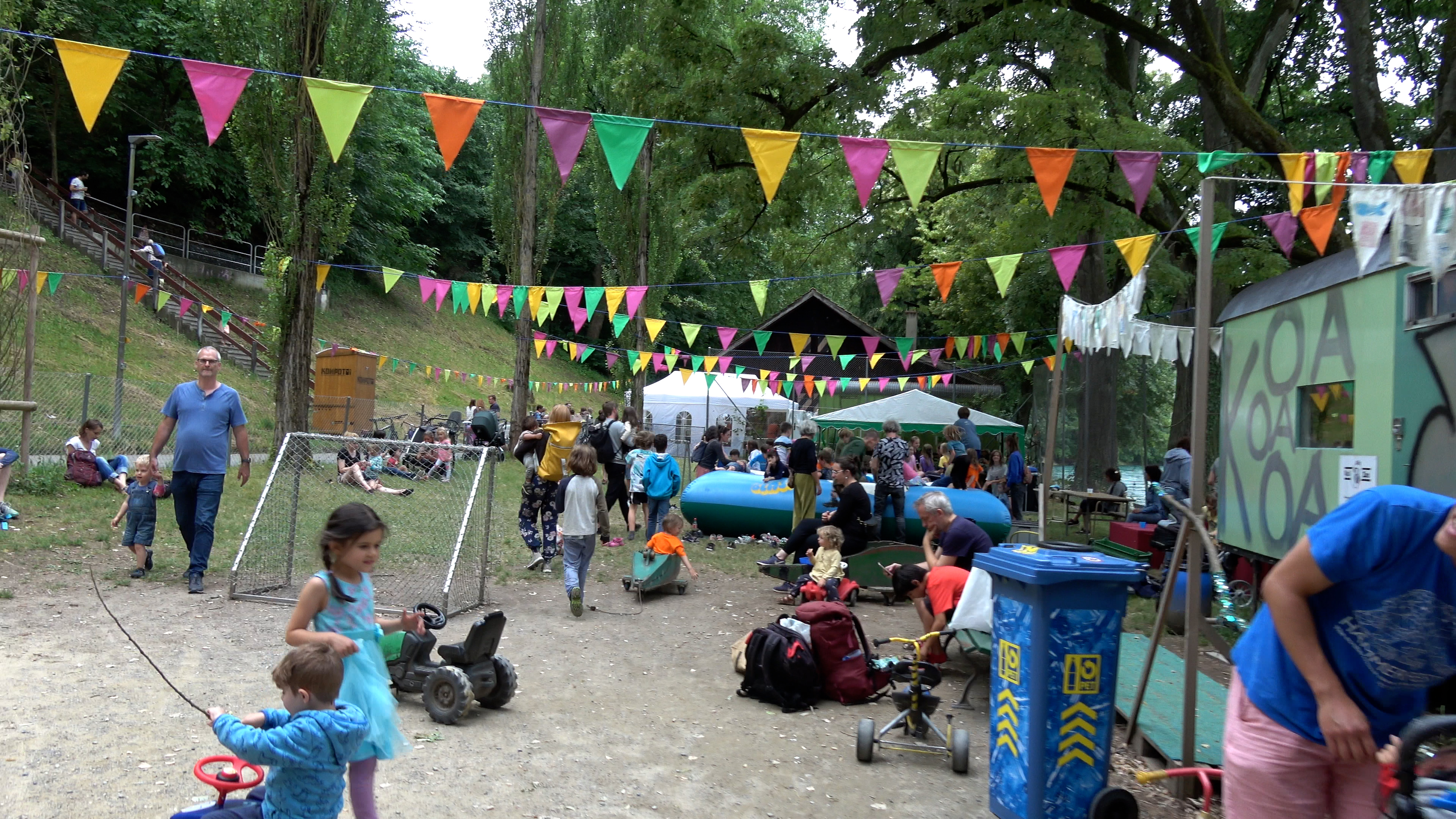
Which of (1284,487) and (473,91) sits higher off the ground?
(473,91)

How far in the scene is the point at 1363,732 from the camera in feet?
7.30

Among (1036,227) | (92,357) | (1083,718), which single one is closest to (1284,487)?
(1083,718)

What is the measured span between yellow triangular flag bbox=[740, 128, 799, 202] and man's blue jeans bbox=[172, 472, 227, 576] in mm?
4797

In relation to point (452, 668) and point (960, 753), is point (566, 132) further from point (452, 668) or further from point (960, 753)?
point (960, 753)

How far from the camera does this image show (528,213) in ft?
72.4

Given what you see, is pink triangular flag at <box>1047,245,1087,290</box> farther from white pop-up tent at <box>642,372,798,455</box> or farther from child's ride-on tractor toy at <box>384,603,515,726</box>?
white pop-up tent at <box>642,372,798,455</box>

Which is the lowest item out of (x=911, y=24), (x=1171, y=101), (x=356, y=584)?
(x=356, y=584)

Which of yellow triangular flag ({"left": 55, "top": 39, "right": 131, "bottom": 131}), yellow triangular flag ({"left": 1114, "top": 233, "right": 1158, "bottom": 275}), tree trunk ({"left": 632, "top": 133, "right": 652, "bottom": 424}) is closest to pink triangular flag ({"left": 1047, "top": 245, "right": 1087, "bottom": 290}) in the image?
yellow triangular flag ({"left": 1114, "top": 233, "right": 1158, "bottom": 275})

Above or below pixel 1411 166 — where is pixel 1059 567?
below

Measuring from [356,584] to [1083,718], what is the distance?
294 cm

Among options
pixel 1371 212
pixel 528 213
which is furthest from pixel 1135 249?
pixel 528 213

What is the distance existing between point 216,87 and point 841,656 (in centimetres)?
567

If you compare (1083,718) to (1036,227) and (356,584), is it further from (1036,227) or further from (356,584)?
(1036,227)

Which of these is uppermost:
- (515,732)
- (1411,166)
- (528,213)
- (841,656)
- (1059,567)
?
(528,213)
